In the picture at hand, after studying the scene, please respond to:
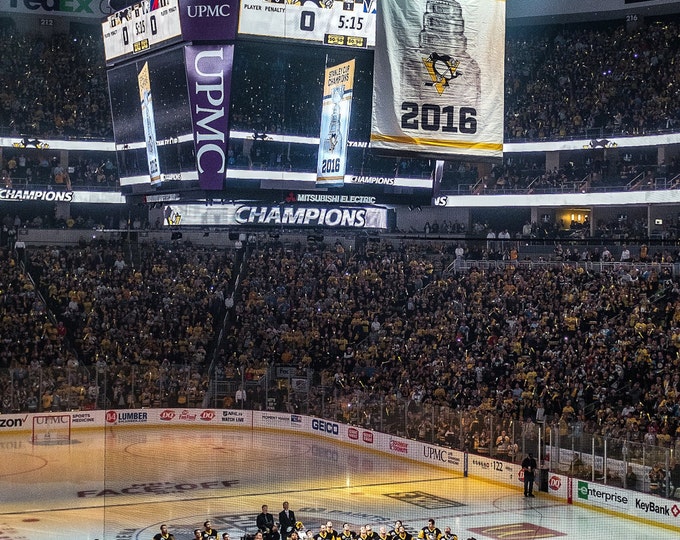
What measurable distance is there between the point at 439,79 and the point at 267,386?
19940 millimetres

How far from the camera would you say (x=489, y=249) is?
3794 centimetres

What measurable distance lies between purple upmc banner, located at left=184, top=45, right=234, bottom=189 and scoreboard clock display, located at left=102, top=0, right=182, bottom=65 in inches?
28.1

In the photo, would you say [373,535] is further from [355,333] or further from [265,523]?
[355,333]

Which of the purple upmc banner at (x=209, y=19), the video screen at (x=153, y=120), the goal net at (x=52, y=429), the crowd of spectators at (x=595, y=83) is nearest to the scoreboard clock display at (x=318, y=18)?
the purple upmc banner at (x=209, y=19)

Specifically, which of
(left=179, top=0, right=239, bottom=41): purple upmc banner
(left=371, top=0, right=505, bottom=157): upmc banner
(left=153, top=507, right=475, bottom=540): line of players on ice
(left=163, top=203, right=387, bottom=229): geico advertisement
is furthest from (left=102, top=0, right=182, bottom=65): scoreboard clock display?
(left=371, top=0, right=505, bottom=157): upmc banner

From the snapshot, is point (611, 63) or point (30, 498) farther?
point (611, 63)

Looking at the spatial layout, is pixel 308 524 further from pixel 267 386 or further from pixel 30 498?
pixel 267 386

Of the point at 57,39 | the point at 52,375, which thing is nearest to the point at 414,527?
the point at 52,375

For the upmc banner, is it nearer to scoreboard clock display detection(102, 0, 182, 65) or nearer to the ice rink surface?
the ice rink surface

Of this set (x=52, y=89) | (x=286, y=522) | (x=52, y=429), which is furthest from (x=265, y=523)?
(x=52, y=89)

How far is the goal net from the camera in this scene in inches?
1133

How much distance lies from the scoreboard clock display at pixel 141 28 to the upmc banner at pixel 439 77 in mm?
12462

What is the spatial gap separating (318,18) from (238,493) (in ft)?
35.0

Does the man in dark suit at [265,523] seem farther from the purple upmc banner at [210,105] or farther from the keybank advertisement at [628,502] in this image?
the purple upmc banner at [210,105]
